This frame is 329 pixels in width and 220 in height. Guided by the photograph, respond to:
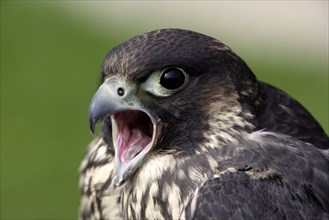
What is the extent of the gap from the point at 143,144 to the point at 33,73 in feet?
15.7

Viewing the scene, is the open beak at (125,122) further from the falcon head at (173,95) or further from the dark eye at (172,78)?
the dark eye at (172,78)

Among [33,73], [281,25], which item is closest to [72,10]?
[33,73]

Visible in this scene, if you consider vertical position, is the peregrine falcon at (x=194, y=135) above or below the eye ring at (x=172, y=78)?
below

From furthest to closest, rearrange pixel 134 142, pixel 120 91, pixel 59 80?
pixel 59 80
pixel 134 142
pixel 120 91

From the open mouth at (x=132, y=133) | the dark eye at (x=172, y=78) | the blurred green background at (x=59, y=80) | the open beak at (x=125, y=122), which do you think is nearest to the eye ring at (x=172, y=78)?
the dark eye at (x=172, y=78)

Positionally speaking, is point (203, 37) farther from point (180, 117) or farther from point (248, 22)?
point (248, 22)

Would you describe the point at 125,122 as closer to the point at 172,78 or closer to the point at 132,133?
the point at 132,133

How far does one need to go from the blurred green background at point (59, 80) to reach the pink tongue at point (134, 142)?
3.30m

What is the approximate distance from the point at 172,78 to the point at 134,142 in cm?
34

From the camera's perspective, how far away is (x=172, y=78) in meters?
4.09

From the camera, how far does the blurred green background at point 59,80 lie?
771cm

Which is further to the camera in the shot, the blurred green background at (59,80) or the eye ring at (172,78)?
the blurred green background at (59,80)

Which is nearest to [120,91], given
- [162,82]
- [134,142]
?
[162,82]

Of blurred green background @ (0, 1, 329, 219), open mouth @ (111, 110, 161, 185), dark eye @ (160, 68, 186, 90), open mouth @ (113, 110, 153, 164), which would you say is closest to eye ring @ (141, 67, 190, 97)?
dark eye @ (160, 68, 186, 90)
